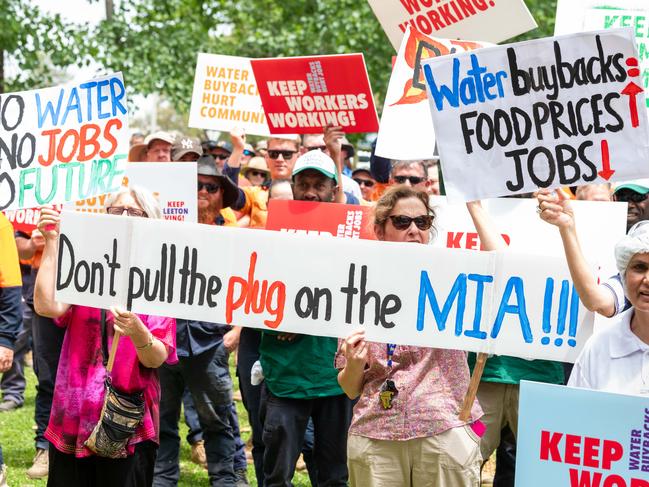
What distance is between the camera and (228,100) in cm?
947

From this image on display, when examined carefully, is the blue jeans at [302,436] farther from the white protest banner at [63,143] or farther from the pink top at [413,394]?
the white protest banner at [63,143]

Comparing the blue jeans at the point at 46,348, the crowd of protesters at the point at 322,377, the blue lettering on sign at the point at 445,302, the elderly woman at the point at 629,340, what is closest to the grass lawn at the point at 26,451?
the blue jeans at the point at 46,348

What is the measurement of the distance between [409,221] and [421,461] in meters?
0.97

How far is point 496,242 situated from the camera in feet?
15.1

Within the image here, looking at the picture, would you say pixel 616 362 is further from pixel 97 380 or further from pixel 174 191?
pixel 174 191

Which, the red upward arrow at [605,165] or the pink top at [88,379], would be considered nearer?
the red upward arrow at [605,165]

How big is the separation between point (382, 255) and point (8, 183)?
2.15 m

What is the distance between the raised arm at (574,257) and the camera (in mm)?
4062

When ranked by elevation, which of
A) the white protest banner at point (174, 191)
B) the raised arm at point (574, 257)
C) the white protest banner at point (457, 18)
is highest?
the white protest banner at point (457, 18)

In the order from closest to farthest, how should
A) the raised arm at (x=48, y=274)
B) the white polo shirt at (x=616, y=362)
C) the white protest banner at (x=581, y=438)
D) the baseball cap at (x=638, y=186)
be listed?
1. the white protest banner at (x=581, y=438)
2. the white polo shirt at (x=616, y=362)
3. the raised arm at (x=48, y=274)
4. the baseball cap at (x=638, y=186)

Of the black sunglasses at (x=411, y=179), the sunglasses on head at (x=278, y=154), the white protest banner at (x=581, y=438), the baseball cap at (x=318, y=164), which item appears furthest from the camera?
the sunglasses on head at (x=278, y=154)

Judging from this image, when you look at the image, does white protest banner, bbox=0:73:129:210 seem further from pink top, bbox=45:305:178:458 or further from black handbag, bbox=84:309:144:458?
black handbag, bbox=84:309:144:458

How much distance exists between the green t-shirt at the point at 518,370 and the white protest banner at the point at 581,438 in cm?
179

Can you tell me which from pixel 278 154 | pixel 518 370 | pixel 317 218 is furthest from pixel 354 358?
pixel 278 154
